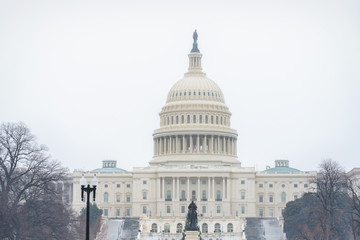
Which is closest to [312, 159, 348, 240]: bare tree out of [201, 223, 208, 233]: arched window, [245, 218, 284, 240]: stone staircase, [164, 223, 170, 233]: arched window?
[245, 218, 284, 240]: stone staircase

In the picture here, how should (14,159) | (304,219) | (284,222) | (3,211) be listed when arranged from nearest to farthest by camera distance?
1. (3,211)
2. (14,159)
3. (304,219)
4. (284,222)

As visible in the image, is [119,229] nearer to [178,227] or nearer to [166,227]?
[166,227]

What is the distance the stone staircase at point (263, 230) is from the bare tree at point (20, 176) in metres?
68.0

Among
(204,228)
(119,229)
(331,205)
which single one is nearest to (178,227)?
(204,228)

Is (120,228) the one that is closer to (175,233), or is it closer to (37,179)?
(175,233)

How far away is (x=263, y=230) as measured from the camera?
626 ft

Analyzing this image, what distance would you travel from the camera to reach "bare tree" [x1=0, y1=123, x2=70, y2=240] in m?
111

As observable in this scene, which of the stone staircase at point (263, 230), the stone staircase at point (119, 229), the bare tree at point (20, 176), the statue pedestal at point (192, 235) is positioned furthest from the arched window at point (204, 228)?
the bare tree at point (20, 176)

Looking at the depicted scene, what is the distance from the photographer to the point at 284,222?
183625 millimetres

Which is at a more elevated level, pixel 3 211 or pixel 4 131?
pixel 4 131

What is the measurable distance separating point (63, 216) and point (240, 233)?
6843 centimetres

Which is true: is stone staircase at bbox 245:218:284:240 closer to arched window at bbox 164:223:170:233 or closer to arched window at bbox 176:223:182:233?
arched window at bbox 176:223:182:233

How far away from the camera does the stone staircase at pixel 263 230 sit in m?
184

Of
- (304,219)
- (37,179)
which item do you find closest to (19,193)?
(37,179)
